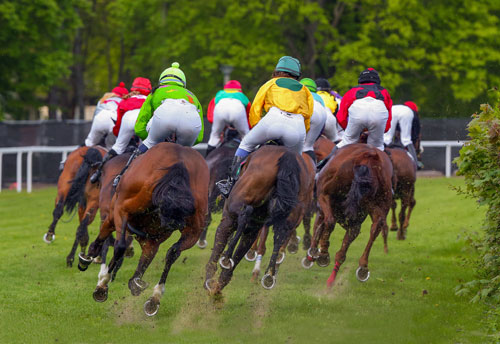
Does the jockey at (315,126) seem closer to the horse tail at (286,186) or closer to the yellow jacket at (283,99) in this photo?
the yellow jacket at (283,99)

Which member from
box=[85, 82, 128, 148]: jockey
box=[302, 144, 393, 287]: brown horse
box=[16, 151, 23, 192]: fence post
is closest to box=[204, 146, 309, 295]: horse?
box=[302, 144, 393, 287]: brown horse

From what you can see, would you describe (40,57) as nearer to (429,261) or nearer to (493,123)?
(429,261)

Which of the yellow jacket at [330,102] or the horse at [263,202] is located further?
the yellow jacket at [330,102]

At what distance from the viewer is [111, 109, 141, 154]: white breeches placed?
1037 cm

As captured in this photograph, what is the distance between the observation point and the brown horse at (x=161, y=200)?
7.91 m

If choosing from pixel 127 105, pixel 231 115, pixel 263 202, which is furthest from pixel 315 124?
pixel 263 202

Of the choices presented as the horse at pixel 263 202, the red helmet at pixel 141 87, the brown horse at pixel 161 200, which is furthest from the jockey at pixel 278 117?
the red helmet at pixel 141 87

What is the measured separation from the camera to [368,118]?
10.5 metres

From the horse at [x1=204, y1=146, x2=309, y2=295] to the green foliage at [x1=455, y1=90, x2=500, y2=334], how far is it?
1.61m

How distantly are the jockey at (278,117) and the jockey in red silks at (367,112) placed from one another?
119 cm

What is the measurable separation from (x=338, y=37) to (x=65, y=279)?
2362 cm

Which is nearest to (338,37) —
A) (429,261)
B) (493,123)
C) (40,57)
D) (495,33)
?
(495,33)

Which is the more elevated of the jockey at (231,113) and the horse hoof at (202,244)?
the jockey at (231,113)

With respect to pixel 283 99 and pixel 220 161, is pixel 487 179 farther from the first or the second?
pixel 220 161
